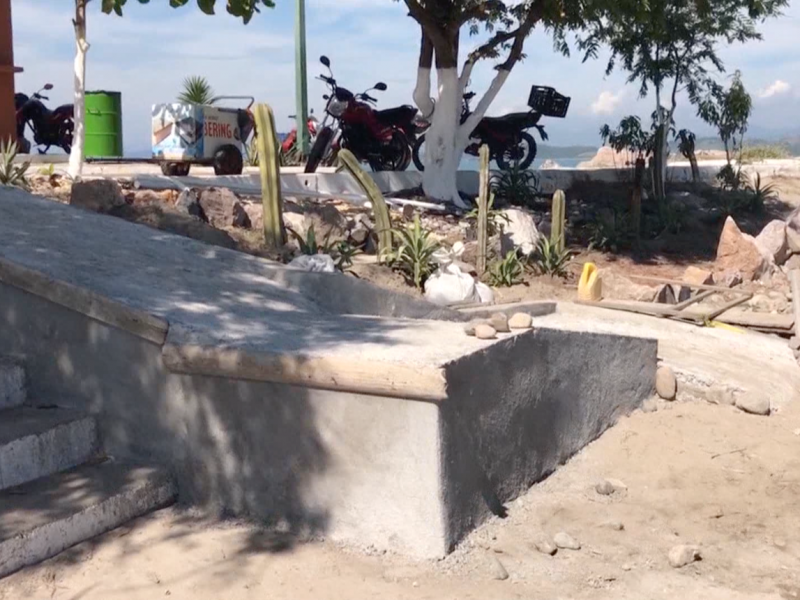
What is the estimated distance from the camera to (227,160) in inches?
516

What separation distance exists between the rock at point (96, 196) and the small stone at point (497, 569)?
5154mm

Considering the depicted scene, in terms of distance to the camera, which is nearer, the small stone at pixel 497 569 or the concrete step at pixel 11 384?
the small stone at pixel 497 569

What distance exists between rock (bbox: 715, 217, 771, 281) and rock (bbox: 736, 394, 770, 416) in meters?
5.24

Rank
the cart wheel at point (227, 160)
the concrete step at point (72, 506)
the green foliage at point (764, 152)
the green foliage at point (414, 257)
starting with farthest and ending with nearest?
the green foliage at point (764, 152) < the cart wheel at point (227, 160) < the green foliage at point (414, 257) < the concrete step at point (72, 506)

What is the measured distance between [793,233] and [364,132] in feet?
18.7

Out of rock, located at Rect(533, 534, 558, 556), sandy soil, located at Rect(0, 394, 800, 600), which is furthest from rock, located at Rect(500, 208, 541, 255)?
rock, located at Rect(533, 534, 558, 556)

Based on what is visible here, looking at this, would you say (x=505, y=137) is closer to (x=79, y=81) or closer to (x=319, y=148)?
(x=319, y=148)

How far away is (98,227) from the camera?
5512 mm

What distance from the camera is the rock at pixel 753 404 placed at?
6.04 meters

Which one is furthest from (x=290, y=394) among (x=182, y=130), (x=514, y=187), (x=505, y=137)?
(x=505, y=137)

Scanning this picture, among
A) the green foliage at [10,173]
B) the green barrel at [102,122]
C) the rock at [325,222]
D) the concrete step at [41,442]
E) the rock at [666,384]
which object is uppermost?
the green barrel at [102,122]

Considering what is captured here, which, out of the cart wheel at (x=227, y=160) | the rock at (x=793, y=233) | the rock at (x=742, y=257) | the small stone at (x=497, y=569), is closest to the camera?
the small stone at (x=497, y=569)

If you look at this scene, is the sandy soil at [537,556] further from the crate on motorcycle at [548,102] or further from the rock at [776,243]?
the crate on motorcycle at [548,102]

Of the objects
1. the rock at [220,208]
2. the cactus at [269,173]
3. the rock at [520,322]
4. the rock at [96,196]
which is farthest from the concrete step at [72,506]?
the rock at [220,208]
